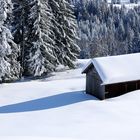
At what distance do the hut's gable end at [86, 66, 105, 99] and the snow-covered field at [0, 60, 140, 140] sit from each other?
0.65 metres

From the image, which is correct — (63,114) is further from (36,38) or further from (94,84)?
(36,38)

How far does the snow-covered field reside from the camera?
22.2 m

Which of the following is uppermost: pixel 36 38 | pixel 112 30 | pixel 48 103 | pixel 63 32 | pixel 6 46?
pixel 63 32

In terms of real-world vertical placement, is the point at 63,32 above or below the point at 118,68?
above

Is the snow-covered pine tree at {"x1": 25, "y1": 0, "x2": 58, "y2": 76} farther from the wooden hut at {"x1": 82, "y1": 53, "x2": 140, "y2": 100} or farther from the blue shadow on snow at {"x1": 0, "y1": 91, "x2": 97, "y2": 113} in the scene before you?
the wooden hut at {"x1": 82, "y1": 53, "x2": 140, "y2": 100}

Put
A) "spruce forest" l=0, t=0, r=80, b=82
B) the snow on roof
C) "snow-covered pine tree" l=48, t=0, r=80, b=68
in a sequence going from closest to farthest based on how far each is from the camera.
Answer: the snow on roof
"spruce forest" l=0, t=0, r=80, b=82
"snow-covered pine tree" l=48, t=0, r=80, b=68

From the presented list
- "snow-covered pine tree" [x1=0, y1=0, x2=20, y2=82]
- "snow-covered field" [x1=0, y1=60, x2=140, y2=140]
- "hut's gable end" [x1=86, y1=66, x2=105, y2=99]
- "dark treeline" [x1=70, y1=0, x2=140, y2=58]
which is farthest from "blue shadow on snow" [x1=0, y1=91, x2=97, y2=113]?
"dark treeline" [x1=70, y1=0, x2=140, y2=58]

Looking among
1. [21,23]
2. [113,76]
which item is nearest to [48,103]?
[113,76]

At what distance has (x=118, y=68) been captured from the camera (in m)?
33.3

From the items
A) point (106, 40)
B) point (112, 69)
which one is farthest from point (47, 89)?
point (106, 40)

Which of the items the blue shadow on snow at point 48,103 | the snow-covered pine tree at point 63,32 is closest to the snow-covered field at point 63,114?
the blue shadow on snow at point 48,103

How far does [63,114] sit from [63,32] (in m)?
23.6

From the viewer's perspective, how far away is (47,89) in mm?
37438

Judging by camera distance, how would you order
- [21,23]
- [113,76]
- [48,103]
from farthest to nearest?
[21,23], [48,103], [113,76]
